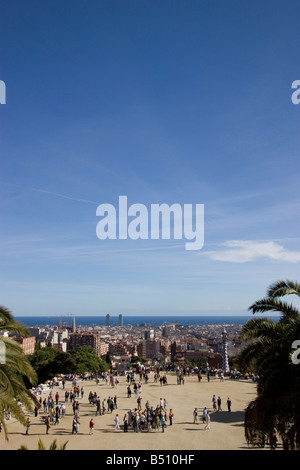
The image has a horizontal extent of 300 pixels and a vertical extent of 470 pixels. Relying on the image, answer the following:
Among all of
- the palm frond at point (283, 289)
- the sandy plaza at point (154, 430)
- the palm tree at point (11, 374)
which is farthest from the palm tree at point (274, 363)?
the sandy plaza at point (154, 430)

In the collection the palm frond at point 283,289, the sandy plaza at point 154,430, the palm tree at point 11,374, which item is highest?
the palm frond at point 283,289

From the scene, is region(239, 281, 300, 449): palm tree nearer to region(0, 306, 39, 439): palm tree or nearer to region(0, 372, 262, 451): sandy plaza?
region(0, 306, 39, 439): palm tree

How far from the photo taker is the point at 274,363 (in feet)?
27.1

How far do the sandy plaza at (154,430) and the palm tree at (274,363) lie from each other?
691 centimetres

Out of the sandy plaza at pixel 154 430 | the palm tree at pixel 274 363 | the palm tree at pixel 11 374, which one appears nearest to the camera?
the palm tree at pixel 274 363

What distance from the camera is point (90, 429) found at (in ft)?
55.2

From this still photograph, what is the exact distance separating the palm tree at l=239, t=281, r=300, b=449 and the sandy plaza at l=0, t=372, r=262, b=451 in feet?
22.7

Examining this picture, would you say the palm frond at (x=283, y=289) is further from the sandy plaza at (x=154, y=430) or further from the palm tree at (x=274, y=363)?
the sandy plaza at (x=154, y=430)

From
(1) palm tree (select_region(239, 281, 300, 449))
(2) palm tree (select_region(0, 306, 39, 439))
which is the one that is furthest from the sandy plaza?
(1) palm tree (select_region(239, 281, 300, 449))

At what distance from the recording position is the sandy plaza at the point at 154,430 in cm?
1503

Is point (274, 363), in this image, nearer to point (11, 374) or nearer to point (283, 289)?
point (283, 289)
